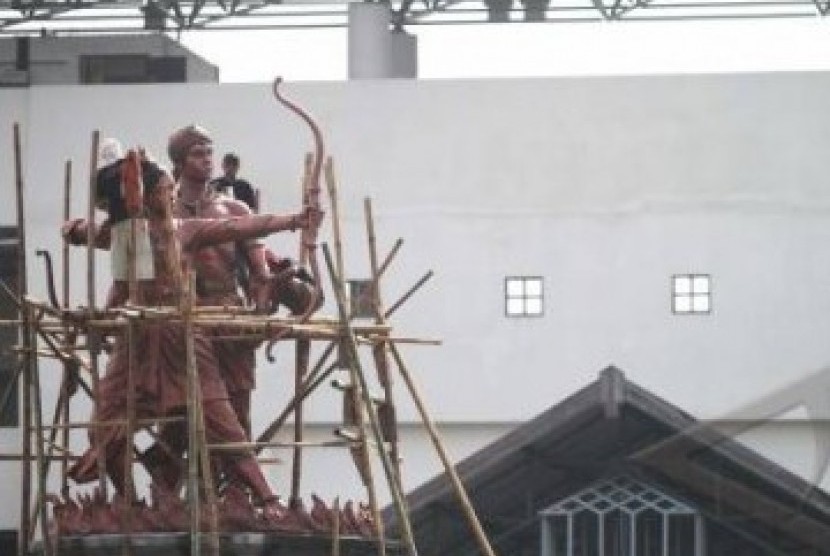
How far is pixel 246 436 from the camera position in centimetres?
2605

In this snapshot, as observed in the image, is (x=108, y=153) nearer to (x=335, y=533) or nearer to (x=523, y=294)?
(x=335, y=533)

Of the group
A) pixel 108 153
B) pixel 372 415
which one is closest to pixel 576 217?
pixel 372 415

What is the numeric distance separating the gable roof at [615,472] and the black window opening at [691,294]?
3.60 meters

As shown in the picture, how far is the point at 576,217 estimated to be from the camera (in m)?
48.2

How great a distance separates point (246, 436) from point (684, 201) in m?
22.8

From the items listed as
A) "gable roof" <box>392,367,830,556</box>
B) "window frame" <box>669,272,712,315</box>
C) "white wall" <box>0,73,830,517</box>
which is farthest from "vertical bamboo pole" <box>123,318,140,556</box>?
"window frame" <box>669,272,712,315</box>

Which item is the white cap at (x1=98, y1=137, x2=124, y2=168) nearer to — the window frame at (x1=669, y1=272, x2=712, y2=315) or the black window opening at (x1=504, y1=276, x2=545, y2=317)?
the black window opening at (x1=504, y1=276, x2=545, y2=317)

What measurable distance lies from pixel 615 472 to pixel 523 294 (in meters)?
3.96

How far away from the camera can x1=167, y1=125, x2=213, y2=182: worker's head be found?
26250mm

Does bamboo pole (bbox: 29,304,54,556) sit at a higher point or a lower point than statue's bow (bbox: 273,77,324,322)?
lower

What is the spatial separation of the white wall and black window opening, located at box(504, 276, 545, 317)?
0.14m

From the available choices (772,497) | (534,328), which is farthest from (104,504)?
(534,328)

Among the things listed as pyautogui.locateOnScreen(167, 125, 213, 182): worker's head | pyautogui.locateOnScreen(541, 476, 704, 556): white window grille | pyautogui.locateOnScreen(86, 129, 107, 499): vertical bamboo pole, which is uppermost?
pyautogui.locateOnScreen(167, 125, 213, 182): worker's head

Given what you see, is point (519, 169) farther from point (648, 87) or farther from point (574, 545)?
point (574, 545)
